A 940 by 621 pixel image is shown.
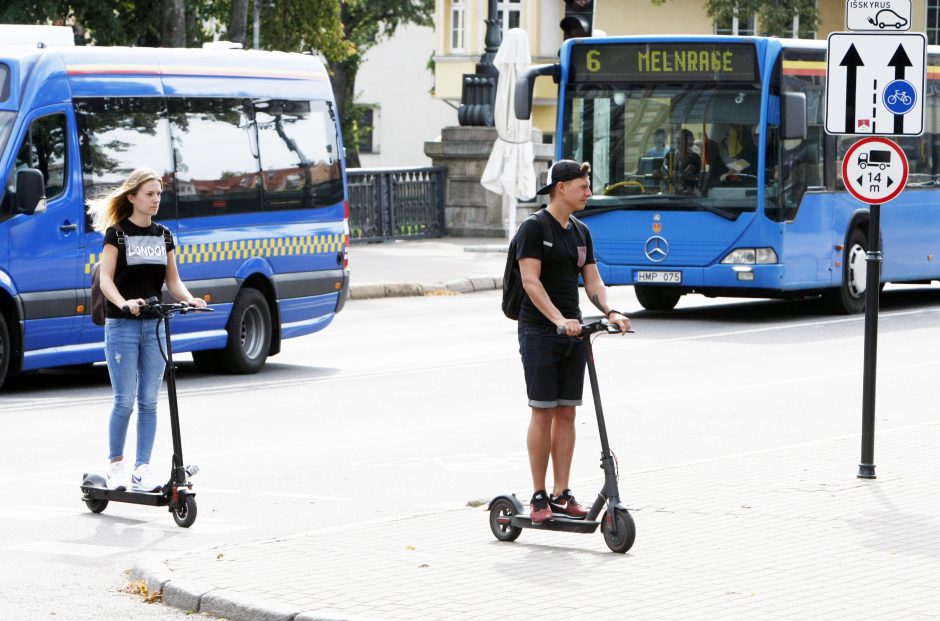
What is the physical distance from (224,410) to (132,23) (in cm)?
2327

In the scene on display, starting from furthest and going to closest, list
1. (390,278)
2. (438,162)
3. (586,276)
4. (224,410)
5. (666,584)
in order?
1. (438,162)
2. (390,278)
3. (224,410)
4. (586,276)
5. (666,584)

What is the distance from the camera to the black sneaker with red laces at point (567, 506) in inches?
336

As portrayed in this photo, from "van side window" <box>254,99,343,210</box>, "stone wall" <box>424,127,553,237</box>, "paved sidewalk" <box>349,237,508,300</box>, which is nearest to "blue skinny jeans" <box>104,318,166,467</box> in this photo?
"van side window" <box>254,99,343,210</box>

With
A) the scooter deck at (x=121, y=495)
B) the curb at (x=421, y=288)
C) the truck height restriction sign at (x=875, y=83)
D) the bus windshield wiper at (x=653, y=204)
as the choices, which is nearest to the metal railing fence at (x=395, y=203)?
the curb at (x=421, y=288)

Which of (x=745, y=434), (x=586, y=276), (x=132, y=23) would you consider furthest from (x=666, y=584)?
(x=132, y=23)

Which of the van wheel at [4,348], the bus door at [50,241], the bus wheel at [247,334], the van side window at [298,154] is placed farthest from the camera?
the van side window at [298,154]

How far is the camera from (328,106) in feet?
57.1

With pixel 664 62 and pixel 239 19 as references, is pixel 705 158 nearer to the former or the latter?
pixel 664 62

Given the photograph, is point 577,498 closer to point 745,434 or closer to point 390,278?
point 745,434

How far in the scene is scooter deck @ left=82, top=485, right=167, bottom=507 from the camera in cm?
938

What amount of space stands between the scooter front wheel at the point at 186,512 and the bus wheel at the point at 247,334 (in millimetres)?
6643

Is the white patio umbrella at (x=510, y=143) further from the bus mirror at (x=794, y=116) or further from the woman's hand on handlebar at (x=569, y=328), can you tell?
the woman's hand on handlebar at (x=569, y=328)

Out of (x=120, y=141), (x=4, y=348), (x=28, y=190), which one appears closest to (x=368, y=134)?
(x=120, y=141)

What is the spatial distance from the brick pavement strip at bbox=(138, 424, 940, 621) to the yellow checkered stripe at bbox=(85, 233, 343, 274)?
6344 millimetres
